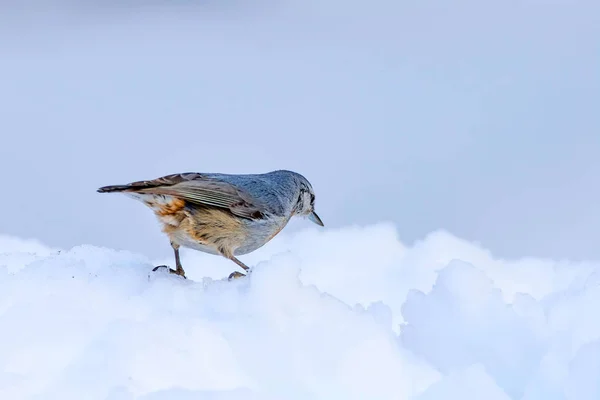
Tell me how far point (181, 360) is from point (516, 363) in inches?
53.5

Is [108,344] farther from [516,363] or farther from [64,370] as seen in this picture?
[516,363]

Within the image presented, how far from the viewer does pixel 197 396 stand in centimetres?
283

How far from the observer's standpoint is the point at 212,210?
14.7 feet

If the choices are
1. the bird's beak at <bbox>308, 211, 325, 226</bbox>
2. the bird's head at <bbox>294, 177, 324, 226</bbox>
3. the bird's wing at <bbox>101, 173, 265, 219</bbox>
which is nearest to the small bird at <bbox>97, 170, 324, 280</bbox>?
the bird's wing at <bbox>101, 173, 265, 219</bbox>

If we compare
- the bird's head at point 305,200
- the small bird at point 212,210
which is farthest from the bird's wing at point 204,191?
the bird's head at point 305,200

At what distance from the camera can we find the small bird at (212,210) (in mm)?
4391

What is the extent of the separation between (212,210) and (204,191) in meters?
0.11

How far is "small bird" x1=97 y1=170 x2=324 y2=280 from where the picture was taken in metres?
4.39

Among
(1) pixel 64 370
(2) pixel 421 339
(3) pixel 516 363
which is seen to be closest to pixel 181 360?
(1) pixel 64 370

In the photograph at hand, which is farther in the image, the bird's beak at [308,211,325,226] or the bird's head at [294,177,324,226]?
the bird's beak at [308,211,325,226]

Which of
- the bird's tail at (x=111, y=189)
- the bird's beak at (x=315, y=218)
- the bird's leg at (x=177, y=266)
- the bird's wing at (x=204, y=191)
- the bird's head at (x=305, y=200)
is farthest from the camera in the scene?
the bird's beak at (x=315, y=218)

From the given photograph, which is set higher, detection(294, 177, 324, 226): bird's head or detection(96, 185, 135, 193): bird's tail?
detection(96, 185, 135, 193): bird's tail

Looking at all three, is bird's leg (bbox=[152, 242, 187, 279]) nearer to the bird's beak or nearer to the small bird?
the small bird

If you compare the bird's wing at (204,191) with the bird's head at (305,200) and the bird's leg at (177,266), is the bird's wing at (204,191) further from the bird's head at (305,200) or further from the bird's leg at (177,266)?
the bird's head at (305,200)
